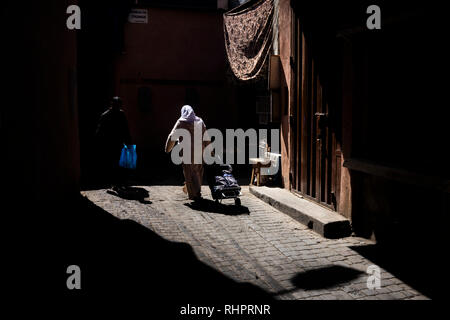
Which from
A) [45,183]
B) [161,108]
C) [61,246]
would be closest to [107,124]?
[45,183]

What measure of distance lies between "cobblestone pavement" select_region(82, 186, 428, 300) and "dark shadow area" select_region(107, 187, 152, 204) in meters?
0.21

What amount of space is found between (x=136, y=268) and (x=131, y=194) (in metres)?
4.33

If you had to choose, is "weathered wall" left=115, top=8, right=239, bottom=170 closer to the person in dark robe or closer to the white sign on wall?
the white sign on wall

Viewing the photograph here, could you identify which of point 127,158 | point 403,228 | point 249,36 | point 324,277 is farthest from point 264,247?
point 249,36

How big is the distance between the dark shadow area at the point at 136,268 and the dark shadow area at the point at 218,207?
1.68 meters

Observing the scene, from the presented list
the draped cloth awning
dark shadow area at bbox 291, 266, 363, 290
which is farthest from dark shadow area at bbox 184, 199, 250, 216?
the draped cloth awning

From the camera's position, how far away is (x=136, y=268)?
491cm

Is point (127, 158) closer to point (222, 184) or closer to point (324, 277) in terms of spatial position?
point (222, 184)

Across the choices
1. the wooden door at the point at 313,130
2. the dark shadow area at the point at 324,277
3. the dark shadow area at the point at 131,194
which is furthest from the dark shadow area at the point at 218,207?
the dark shadow area at the point at 324,277

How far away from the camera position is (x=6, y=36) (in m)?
4.66

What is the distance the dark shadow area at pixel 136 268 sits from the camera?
4.28 meters

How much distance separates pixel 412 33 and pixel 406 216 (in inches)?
86.6

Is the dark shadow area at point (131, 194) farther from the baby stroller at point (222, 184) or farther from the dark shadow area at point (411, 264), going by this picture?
the dark shadow area at point (411, 264)
